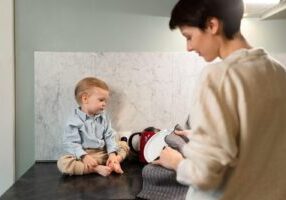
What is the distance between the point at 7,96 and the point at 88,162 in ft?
1.61

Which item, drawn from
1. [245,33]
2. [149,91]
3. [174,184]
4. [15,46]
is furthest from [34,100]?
[245,33]

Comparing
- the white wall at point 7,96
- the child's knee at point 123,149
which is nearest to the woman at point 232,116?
the child's knee at point 123,149

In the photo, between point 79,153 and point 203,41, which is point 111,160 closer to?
point 79,153

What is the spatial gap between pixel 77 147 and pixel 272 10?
0.90m

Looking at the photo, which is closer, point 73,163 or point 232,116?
point 232,116

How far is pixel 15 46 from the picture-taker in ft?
5.53

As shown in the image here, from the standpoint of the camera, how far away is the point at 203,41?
825 mm

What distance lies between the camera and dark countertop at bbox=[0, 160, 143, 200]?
1.26 m

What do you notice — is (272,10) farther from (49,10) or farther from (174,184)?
(49,10)

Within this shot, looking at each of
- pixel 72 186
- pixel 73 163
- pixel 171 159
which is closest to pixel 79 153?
pixel 73 163

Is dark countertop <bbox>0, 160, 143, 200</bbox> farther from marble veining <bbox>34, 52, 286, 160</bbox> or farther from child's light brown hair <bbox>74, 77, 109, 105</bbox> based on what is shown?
child's light brown hair <bbox>74, 77, 109, 105</bbox>

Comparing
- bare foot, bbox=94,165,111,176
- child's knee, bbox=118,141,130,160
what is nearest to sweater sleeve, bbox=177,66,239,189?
bare foot, bbox=94,165,111,176

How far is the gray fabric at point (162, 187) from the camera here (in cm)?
124

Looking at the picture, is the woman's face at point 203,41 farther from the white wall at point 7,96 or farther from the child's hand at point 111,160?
the white wall at point 7,96
